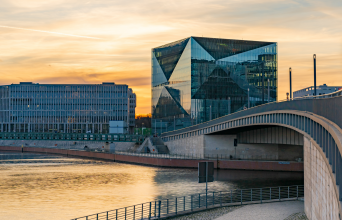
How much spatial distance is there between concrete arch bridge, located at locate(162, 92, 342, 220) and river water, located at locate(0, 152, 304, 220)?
773 centimetres

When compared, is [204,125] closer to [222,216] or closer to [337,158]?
[222,216]

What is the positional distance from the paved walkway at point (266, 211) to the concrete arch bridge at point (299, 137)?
174 cm

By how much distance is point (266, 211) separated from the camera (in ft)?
112

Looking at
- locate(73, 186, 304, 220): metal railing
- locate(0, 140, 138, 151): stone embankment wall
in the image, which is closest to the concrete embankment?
locate(73, 186, 304, 220): metal railing

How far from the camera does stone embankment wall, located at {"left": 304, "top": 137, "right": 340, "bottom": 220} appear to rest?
21.9m

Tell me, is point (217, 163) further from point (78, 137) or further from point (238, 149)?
point (78, 137)

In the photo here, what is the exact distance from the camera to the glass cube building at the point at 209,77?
121438 millimetres

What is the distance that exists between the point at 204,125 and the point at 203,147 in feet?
14.0

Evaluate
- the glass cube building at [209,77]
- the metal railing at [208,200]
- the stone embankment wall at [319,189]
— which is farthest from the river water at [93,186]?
the glass cube building at [209,77]

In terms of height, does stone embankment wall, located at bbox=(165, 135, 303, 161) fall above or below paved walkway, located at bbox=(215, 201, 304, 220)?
above

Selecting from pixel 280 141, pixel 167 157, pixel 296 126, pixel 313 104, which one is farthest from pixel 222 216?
pixel 167 157

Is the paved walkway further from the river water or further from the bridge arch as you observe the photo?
the river water

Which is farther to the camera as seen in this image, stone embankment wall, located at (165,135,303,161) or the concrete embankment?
stone embankment wall, located at (165,135,303,161)

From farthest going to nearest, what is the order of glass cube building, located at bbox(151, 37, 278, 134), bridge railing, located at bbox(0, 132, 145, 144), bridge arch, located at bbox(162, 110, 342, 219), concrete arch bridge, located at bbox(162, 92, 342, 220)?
A: bridge railing, located at bbox(0, 132, 145, 144) → glass cube building, located at bbox(151, 37, 278, 134) → concrete arch bridge, located at bbox(162, 92, 342, 220) → bridge arch, located at bbox(162, 110, 342, 219)
